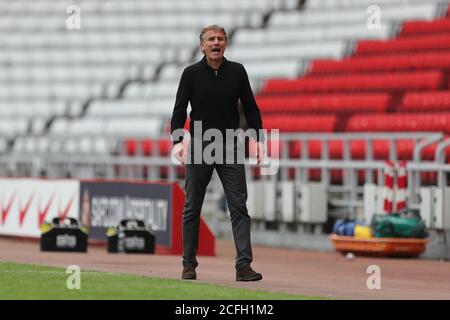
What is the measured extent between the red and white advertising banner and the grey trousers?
27.0 ft

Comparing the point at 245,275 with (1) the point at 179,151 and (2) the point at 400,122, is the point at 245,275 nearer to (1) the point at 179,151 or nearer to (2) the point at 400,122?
(1) the point at 179,151

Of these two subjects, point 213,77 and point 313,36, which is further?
point 313,36

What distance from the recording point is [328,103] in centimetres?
2558

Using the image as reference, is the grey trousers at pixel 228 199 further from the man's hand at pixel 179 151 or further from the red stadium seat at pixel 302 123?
the red stadium seat at pixel 302 123

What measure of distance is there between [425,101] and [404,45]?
9.94 ft

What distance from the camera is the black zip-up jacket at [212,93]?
10.7 meters

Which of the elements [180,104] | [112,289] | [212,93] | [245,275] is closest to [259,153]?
[212,93]

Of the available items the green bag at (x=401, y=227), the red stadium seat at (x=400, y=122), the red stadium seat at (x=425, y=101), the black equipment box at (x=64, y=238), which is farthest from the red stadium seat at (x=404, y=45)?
the black equipment box at (x=64, y=238)

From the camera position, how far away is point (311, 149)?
80.3 ft

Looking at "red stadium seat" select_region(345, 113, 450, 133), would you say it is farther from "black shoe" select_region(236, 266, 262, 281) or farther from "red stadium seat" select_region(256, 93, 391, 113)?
"black shoe" select_region(236, 266, 262, 281)

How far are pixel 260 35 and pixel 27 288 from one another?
869 inches

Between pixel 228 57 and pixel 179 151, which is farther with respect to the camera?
pixel 228 57

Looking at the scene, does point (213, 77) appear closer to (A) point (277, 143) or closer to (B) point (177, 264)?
(B) point (177, 264)
